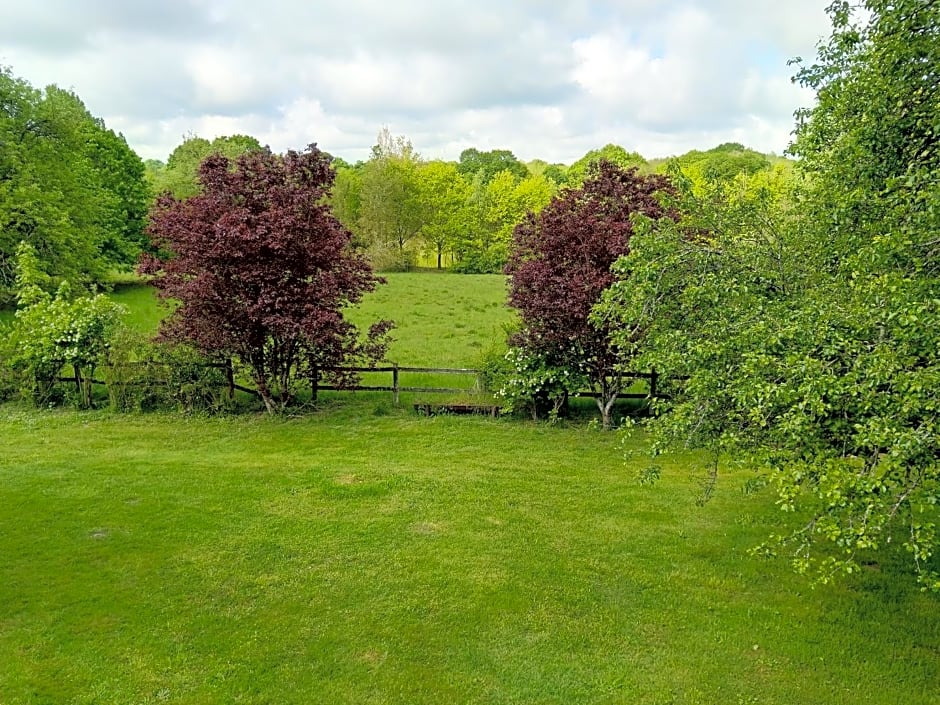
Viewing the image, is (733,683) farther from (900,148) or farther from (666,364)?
(900,148)

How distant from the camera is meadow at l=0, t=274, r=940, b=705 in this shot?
5078 mm

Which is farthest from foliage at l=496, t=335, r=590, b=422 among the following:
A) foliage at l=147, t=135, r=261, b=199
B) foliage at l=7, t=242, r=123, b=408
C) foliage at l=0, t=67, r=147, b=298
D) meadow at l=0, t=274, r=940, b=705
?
foliage at l=147, t=135, r=261, b=199

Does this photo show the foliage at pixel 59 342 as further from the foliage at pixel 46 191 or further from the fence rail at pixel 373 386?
the foliage at pixel 46 191

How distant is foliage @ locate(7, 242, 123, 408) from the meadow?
2.76 metres

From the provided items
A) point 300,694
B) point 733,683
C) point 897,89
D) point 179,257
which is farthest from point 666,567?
point 179,257

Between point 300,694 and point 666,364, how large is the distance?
4.26 m

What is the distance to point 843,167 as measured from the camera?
20.3 feet

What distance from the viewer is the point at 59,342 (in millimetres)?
12852

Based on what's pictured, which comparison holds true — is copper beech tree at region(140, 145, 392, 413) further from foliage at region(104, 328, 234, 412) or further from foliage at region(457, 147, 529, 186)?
foliage at region(457, 147, 529, 186)

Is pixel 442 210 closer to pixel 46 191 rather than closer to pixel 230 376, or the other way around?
pixel 46 191

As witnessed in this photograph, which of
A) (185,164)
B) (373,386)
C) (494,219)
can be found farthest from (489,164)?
(373,386)

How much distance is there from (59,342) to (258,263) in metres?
4.89

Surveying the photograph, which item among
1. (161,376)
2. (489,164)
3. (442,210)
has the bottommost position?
(161,376)

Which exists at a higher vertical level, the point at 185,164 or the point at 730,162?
the point at 730,162
